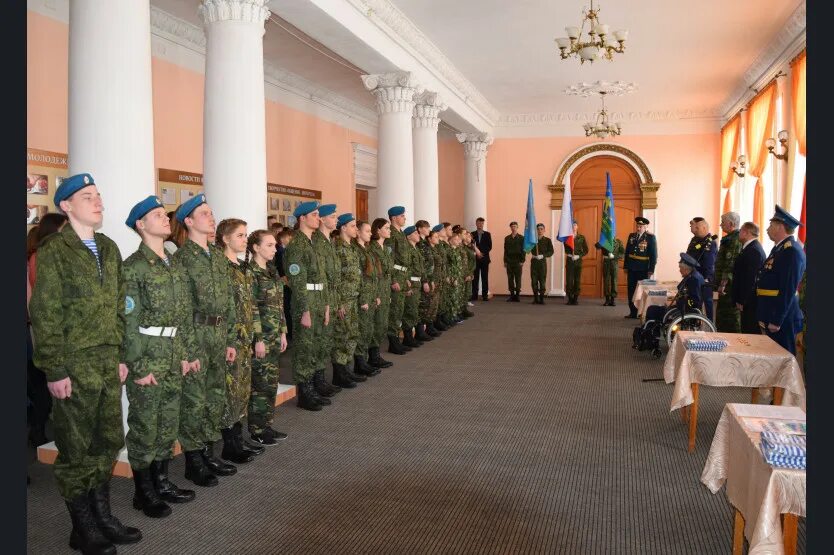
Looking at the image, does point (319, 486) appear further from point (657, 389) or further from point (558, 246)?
point (558, 246)

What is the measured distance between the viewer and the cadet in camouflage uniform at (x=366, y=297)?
653 cm

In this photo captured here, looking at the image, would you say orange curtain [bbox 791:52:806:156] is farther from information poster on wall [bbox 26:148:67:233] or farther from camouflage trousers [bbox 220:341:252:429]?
information poster on wall [bbox 26:148:67:233]

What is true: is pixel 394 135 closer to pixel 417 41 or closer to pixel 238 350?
pixel 417 41

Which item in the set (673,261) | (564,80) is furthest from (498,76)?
(673,261)

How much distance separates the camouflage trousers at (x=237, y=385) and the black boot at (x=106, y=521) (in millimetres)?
871

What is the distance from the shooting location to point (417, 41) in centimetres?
872

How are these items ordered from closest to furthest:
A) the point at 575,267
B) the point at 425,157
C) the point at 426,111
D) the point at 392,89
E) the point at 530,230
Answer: the point at 392,89 → the point at 426,111 → the point at 425,157 → the point at 530,230 → the point at 575,267

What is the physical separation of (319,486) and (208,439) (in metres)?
0.68

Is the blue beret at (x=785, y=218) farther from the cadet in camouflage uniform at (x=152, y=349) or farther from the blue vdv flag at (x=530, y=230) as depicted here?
the blue vdv flag at (x=530, y=230)

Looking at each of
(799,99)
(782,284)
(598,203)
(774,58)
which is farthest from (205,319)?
(598,203)

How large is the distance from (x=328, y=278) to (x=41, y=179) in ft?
9.04

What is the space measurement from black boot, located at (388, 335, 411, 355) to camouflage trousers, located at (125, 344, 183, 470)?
4518mm

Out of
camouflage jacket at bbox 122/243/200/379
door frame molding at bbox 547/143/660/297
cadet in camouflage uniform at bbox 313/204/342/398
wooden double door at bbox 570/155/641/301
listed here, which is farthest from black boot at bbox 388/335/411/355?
wooden double door at bbox 570/155/641/301

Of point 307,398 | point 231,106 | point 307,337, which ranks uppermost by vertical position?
point 231,106
